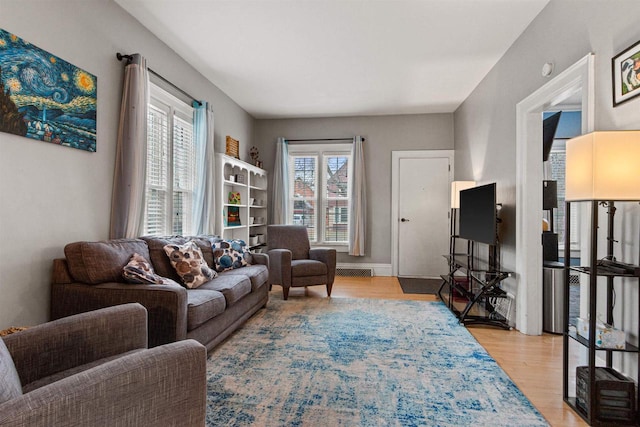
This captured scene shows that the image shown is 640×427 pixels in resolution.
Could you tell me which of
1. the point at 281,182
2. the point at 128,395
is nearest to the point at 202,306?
the point at 128,395

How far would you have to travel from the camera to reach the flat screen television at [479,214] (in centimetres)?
314

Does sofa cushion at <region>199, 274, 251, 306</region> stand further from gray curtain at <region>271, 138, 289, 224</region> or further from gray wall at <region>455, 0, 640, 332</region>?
gray curtain at <region>271, 138, 289, 224</region>

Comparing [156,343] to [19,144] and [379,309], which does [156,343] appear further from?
[379,309]

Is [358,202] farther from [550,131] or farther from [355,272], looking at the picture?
[550,131]

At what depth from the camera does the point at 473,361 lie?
2.40 metres

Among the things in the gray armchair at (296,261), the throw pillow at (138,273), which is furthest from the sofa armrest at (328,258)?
the throw pillow at (138,273)

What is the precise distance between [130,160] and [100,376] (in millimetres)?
2101

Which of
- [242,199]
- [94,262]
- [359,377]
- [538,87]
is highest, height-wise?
[538,87]

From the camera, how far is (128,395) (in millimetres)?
1005

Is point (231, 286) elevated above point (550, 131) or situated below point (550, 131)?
below

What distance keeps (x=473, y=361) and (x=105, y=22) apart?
3.79m

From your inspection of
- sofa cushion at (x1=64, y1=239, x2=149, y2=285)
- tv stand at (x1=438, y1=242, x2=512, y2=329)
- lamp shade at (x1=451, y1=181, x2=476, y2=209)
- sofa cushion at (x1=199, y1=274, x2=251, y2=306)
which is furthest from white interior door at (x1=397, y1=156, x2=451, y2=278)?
sofa cushion at (x1=64, y1=239, x2=149, y2=285)

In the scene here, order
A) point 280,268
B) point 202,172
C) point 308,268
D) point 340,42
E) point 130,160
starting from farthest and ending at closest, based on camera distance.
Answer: point 308,268 → point 280,268 → point 202,172 → point 340,42 → point 130,160

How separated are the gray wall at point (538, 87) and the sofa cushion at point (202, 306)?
2542 millimetres
